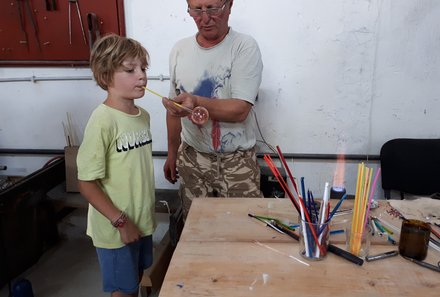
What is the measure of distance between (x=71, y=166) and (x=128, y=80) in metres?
1.21

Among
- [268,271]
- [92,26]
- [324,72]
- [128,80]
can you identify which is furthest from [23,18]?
[268,271]

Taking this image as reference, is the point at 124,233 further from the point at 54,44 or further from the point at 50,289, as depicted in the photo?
the point at 54,44

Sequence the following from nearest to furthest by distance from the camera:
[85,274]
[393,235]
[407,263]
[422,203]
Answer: [407,263]
[393,235]
[422,203]
[85,274]

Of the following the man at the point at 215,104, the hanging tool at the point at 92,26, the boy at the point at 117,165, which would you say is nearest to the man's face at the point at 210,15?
the man at the point at 215,104

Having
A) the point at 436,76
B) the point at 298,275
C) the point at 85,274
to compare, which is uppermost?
the point at 436,76

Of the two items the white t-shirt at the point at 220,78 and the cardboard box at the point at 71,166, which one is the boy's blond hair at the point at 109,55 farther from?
the cardboard box at the point at 71,166

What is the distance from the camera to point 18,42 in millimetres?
2146

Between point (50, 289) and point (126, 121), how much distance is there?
1.28 m

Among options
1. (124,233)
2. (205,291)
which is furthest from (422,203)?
(124,233)

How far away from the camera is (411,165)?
6.43 feet

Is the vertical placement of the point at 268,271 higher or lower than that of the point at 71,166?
higher

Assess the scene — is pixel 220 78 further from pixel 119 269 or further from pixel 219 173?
pixel 119 269

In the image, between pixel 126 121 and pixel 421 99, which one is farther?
pixel 421 99

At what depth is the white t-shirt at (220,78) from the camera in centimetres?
151
